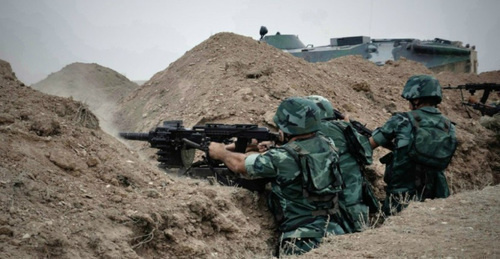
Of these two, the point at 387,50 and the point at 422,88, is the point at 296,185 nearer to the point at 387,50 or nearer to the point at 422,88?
the point at 422,88

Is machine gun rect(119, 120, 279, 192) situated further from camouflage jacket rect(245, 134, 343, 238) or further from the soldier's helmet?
the soldier's helmet

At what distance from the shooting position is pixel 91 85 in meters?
15.2

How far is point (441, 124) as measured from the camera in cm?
780

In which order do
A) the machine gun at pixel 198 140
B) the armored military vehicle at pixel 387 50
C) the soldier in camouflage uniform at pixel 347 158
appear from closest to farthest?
1. the machine gun at pixel 198 140
2. the soldier in camouflage uniform at pixel 347 158
3. the armored military vehicle at pixel 387 50

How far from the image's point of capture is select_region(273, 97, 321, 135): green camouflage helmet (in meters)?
6.07

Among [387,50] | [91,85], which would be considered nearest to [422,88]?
[91,85]

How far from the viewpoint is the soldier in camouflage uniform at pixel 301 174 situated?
5.99 meters

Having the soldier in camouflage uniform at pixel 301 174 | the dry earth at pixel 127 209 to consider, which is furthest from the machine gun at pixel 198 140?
the soldier in camouflage uniform at pixel 301 174

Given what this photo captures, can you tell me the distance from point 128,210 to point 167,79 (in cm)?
738

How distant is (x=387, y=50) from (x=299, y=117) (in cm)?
1438

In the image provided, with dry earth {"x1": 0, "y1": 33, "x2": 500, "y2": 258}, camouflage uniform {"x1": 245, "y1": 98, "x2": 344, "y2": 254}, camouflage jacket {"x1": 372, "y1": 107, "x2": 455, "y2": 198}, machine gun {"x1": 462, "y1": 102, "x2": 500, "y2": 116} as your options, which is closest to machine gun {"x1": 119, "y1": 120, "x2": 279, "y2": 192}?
dry earth {"x1": 0, "y1": 33, "x2": 500, "y2": 258}

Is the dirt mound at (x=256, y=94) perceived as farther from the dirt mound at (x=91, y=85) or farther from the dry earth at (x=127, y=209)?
the dirt mound at (x=91, y=85)

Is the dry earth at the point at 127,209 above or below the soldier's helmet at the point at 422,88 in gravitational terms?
below

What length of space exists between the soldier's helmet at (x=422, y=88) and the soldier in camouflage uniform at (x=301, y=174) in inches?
84.2
